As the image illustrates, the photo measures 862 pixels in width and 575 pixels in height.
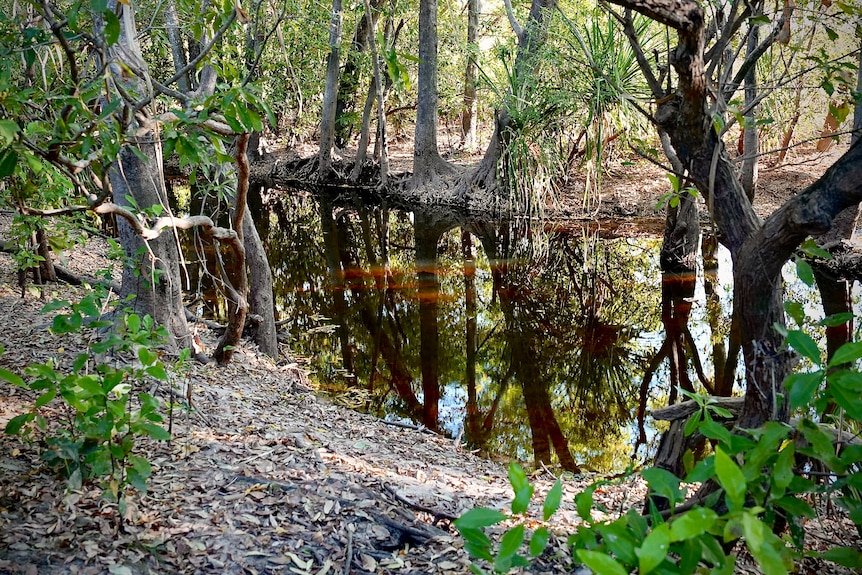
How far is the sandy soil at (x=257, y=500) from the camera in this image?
2.60 meters

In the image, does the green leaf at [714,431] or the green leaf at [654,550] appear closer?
the green leaf at [654,550]

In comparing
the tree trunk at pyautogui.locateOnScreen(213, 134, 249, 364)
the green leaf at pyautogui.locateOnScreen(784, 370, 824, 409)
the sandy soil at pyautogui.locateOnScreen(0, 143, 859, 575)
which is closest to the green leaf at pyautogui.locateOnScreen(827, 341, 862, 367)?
the green leaf at pyautogui.locateOnScreen(784, 370, 824, 409)

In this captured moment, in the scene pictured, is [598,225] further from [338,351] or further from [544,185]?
[338,351]

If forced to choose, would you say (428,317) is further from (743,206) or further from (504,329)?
(743,206)

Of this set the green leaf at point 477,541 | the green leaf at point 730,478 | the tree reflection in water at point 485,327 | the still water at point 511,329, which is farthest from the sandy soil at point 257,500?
the green leaf at point 730,478

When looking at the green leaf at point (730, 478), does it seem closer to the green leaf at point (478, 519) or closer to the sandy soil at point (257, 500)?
the green leaf at point (478, 519)

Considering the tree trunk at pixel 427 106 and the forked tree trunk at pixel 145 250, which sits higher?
the tree trunk at pixel 427 106

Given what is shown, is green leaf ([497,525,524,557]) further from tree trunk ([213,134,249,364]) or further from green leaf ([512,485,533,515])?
tree trunk ([213,134,249,364])

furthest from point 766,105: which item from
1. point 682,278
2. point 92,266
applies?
point 92,266

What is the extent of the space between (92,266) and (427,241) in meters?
6.25

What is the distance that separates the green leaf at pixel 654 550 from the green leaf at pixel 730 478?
0.13m

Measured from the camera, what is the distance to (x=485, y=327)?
8656 mm

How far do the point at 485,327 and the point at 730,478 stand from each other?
24.5 ft

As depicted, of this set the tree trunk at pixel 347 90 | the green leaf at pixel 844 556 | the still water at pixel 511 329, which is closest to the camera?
the green leaf at pixel 844 556
